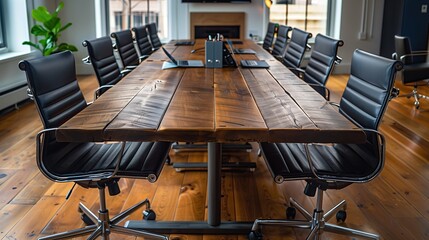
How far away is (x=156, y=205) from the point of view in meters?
2.70

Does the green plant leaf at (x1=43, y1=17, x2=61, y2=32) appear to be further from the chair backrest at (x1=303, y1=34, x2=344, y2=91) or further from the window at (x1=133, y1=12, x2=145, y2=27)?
the chair backrest at (x1=303, y1=34, x2=344, y2=91)

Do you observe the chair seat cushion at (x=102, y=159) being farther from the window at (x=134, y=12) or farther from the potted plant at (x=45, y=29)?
the window at (x=134, y=12)

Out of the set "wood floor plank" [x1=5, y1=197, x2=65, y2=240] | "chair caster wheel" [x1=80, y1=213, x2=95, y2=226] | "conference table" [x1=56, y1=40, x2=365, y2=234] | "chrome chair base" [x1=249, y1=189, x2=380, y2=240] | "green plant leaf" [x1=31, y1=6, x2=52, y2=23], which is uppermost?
"green plant leaf" [x1=31, y1=6, x2=52, y2=23]

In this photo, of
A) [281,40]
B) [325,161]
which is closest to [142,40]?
[281,40]

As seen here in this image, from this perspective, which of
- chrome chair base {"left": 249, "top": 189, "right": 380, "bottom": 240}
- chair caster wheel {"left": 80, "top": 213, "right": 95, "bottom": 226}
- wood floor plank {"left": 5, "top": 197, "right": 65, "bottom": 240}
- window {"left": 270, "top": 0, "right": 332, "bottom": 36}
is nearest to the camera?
chrome chair base {"left": 249, "top": 189, "right": 380, "bottom": 240}

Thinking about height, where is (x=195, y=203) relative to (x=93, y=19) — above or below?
below

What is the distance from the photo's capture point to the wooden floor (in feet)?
8.04

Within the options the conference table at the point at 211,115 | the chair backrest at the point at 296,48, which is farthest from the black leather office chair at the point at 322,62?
the chair backrest at the point at 296,48

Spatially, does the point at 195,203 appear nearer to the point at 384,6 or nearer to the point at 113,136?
the point at 113,136

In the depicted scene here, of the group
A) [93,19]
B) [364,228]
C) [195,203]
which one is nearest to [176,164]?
[195,203]

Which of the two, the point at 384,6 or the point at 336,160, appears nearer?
the point at 336,160

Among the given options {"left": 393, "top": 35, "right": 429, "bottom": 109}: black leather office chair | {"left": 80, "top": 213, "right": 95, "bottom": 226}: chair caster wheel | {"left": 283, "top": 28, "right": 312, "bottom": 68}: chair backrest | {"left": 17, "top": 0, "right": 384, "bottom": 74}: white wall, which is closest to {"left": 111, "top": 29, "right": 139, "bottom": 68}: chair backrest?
{"left": 283, "top": 28, "right": 312, "bottom": 68}: chair backrest

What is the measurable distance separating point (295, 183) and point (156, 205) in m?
0.97

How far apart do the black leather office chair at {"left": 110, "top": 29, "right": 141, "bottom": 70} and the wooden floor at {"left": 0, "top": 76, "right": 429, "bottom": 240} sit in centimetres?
90
